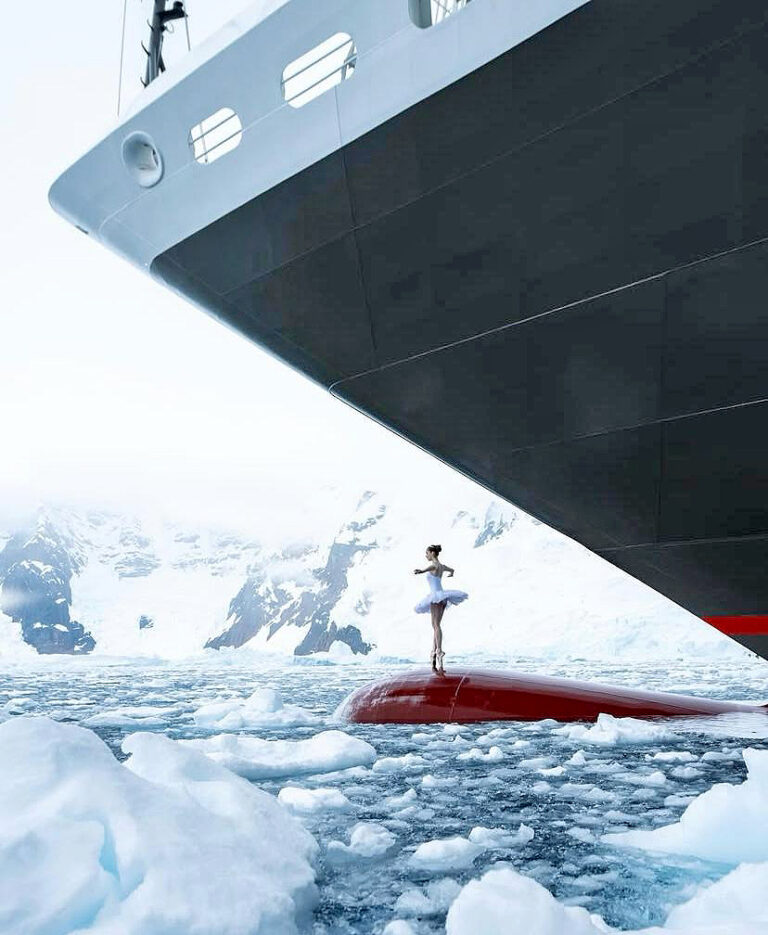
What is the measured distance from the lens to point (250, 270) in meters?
4.57

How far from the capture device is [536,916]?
1779mm

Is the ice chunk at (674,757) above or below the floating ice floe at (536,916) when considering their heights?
below

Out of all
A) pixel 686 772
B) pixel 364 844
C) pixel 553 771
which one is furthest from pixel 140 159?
pixel 686 772

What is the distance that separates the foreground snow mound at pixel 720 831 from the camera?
2.78m

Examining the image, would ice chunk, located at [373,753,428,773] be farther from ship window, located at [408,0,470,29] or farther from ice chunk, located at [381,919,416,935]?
ship window, located at [408,0,470,29]

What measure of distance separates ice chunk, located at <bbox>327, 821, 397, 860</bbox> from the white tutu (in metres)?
4.07

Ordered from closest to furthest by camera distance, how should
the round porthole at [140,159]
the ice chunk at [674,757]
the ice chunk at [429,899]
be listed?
the ice chunk at [429,899], the ice chunk at [674,757], the round porthole at [140,159]

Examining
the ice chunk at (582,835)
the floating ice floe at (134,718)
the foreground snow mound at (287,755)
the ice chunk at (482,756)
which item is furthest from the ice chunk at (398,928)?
the floating ice floe at (134,718)

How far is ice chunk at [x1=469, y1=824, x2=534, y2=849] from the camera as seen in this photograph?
2852 millimetres

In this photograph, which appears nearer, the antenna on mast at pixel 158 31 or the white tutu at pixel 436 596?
the antenna on mast at pixel 158 31

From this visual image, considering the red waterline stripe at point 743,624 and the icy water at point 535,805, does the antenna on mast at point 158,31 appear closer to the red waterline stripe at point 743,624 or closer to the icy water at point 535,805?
the icy water at point 535,805

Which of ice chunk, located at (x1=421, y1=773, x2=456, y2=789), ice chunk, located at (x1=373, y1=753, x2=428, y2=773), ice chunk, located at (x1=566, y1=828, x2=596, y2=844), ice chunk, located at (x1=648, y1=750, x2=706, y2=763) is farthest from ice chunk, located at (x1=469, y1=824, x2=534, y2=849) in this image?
ice chunk, located at (x1=648, y1=750, x2=706, y2=763)

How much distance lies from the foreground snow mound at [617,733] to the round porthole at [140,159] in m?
4.66

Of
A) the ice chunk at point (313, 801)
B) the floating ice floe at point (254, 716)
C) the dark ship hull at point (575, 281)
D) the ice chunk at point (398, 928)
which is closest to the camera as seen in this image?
the ice chunk at point (398, 928)
